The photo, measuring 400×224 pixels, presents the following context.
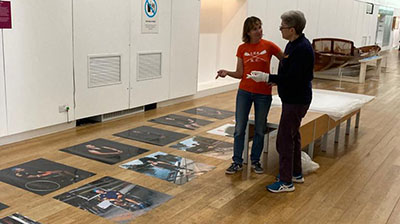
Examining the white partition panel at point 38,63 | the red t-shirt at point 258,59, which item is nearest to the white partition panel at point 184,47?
the white partition panel at point 38,63

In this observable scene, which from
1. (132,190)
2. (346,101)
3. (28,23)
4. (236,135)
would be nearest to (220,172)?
(236,135)

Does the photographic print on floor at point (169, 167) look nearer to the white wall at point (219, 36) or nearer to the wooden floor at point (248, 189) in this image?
the wooden floor at point (248, 189)

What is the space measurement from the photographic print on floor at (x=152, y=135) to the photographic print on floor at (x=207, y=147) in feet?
0.62

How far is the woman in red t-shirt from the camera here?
13.5 feet

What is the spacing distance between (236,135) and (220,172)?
42cm

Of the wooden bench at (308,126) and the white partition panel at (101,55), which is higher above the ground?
the white partition panel at (101,55)

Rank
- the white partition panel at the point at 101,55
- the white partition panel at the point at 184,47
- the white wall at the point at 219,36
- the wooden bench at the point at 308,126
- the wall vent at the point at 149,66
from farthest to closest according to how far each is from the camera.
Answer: the white wall at the point at 219,36, the white partition panel at the point at 184,47, the wall vent at the point at 149,66, the white partition panel at the point at 101,55, the wooden bench at the point at 308,126

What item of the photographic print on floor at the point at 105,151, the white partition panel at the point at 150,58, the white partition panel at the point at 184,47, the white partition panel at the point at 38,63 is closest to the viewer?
the photographic print on floor at the point at 105,151

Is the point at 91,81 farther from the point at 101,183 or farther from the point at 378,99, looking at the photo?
the point at 378,99

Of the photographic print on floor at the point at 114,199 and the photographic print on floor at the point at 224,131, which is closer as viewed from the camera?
the photographic print on floor at the point at 114,199

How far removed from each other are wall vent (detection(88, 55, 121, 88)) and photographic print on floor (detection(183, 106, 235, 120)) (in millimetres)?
1435

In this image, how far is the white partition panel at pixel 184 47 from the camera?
298 inches

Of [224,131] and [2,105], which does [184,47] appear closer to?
[224,131]

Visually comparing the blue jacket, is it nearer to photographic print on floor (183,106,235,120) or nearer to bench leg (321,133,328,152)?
bench leg (321,133,328,152)
